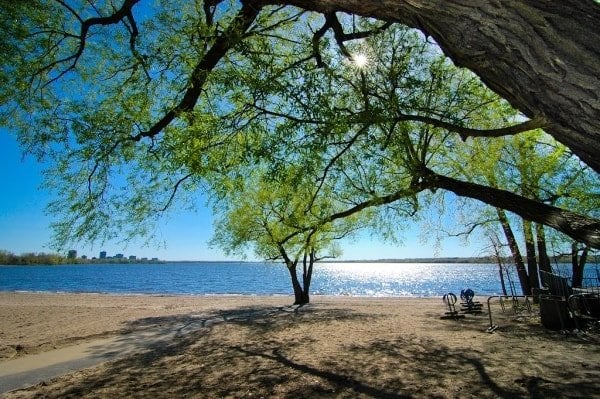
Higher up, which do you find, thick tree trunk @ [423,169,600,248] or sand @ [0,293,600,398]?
thick tree trunk @ [423,169,600,248]

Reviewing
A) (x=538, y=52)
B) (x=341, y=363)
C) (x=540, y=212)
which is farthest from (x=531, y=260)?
(x=538, y=52)

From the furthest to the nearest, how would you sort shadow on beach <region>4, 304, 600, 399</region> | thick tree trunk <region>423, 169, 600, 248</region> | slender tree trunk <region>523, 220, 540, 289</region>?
slender tree trunk <region>523, 220, 540, 289</region> < shadow on beach <region>4, 304, 600, 399</region> < thick tree trunk <region>423, 169, 600, 248</region>

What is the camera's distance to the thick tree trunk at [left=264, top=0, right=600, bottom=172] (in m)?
1.94

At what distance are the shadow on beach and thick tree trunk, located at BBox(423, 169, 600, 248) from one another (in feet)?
7.49

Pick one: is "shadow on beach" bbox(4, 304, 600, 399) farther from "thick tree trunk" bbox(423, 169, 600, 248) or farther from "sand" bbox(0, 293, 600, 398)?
"thick tree trunk" bbox(423, 169, 600, 248)

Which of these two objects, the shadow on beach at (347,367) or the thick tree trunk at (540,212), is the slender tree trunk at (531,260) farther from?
the thick tree trunk at (540,212)

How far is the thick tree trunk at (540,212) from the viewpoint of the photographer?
17.9ft

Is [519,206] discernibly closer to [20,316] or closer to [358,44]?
[358,44]

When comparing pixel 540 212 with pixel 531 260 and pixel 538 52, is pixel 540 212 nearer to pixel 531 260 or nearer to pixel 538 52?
pixel 538 52

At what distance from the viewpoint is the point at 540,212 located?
6.24 meters

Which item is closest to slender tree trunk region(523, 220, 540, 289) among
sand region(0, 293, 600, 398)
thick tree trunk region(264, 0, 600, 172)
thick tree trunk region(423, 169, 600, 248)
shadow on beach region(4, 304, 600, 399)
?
sand region(0, 293, 600, 398)

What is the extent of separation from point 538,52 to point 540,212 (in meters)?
4.94

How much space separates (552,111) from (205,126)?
5858mm

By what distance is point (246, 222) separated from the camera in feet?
81.1
